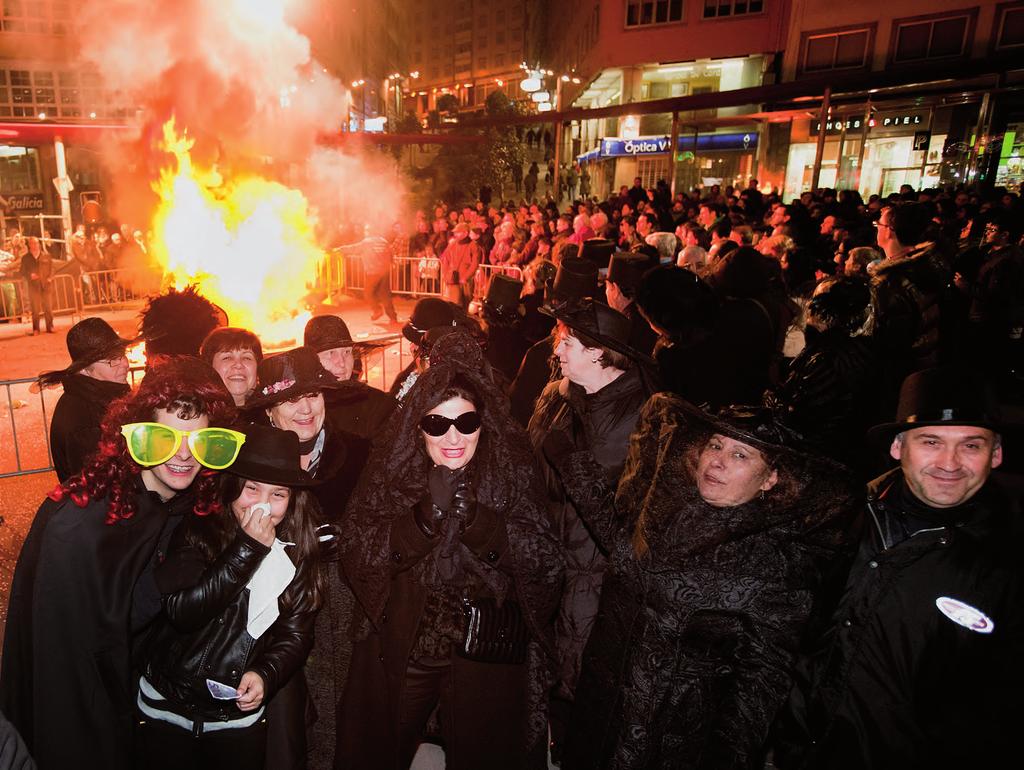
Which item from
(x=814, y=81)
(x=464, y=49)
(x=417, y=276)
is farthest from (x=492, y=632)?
(x=464, y=49)

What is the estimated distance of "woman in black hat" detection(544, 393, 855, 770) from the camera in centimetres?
232

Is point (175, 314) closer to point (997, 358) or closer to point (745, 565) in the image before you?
point (745, 565)

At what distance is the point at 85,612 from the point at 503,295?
387 centimetres

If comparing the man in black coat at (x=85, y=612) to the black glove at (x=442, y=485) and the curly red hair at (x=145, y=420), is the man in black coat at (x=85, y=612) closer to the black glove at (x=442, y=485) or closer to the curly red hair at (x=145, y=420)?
the curly red hair at (x=145, y=420)

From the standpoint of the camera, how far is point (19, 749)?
173 cm

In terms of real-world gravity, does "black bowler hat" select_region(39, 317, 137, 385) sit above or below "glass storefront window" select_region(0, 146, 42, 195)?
below

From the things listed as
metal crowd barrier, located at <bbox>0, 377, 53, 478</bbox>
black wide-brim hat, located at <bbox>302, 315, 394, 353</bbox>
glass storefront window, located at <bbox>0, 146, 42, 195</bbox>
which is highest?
glass storefront window, located at <bbox>0, 146, 42, 195</bbox>

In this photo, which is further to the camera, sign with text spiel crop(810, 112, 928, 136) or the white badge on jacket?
sign with text spiel crop(810, 112, 928, 136)

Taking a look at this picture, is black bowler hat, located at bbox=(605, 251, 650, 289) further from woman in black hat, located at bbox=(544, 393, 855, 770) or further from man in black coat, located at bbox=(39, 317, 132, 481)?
man in black coat, located at bbox=(39, 317, 132, 481)

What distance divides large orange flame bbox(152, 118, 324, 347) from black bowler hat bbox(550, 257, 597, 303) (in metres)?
7.20

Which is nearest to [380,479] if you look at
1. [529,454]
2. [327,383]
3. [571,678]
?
[529,454]

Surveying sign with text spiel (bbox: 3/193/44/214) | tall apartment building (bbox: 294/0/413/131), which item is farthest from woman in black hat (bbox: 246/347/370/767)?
sign with text spiel (bbox: 3/193/44/214)

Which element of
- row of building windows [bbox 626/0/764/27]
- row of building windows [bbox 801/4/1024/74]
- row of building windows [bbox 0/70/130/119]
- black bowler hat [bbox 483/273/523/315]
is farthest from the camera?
row of building windows [bbox 0/70/130/119]

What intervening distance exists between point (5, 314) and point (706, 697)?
16168mm
